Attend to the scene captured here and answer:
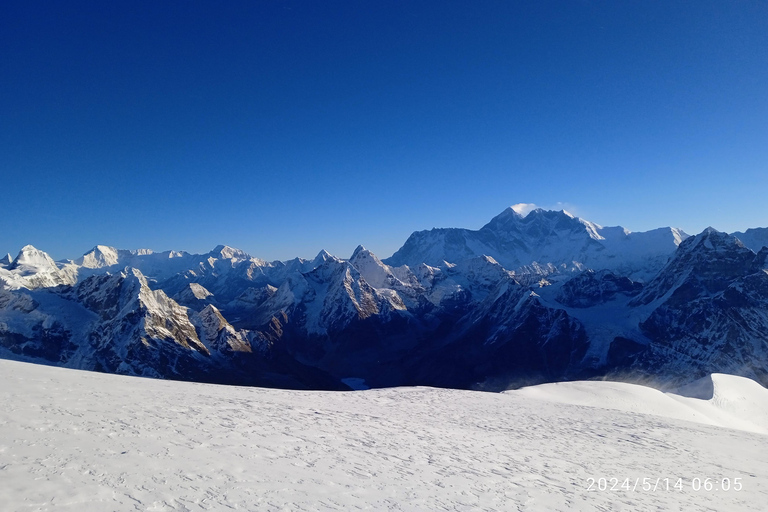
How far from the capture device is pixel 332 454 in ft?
60.5

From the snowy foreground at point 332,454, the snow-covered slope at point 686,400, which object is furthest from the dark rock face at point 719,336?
the snowy foreground at point 332,454

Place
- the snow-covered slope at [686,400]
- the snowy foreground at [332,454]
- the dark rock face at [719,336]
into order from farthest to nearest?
the dark rock face at [719,336], the snow-covered slope at [686,400], the snowy foreground at [332,454]

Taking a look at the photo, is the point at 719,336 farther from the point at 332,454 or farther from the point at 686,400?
the point at 332,454

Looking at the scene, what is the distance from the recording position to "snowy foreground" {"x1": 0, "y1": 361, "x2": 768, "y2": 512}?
527 inches

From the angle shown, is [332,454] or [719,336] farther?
[719,336]

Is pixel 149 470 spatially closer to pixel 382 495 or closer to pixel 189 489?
pixel 189 489

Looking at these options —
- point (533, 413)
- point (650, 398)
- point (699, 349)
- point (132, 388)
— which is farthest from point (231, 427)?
Answer: point (699, 349)

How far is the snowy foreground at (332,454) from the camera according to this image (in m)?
13.4

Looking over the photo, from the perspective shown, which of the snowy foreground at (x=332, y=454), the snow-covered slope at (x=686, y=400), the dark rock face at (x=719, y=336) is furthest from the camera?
the dark rock face at (x=719, y=336)

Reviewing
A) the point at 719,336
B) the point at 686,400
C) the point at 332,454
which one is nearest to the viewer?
the point at 332,454

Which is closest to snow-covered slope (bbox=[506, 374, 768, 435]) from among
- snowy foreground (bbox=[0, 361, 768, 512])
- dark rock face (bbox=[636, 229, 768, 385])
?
snowy foreground (bbox=[0, 361, 768, 512])

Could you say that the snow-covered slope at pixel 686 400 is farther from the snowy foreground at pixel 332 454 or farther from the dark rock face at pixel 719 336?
the dark rock face at pixel 719 336

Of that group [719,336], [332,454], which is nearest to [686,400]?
[332,454]

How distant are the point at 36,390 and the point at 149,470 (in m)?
14.6
